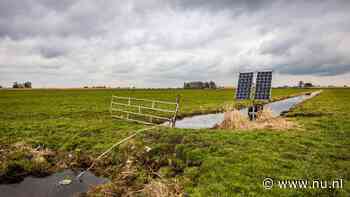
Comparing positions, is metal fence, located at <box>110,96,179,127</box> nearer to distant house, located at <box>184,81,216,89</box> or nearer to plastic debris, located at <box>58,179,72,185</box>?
plastic debris, located at <box>58,179,72,185</box>

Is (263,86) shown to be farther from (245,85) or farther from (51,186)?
(51,186)

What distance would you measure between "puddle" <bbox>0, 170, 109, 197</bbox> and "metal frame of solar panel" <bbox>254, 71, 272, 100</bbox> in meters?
A: 14.1

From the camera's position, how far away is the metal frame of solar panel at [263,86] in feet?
59.7

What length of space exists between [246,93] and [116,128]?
36.1 ft

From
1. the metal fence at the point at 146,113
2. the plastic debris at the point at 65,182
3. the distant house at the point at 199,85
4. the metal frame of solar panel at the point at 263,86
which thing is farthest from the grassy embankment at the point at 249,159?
the distant house at the point at 199,85

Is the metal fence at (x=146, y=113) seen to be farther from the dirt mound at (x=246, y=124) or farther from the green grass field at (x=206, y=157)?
the dirt mound at (x=246, y=124)

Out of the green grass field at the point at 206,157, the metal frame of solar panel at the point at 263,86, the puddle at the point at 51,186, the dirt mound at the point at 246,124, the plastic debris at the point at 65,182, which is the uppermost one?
the metal frame of solar panel at the point at 263,86

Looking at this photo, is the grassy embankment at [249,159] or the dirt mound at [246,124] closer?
the grassy embankment at [249,159]

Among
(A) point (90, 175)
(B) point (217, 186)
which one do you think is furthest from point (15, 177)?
(B) point (217, 186)

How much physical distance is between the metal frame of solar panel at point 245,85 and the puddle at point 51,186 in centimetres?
1400

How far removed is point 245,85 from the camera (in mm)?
19281

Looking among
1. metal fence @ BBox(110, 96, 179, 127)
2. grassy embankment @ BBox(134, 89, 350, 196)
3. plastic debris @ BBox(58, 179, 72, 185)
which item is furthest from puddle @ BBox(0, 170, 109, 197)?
metal fence @ BBox(110, 96, 179, 127)

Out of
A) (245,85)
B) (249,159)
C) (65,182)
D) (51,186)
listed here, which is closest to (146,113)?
(245,85)

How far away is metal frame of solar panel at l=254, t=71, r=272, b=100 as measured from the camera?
18203 mm
